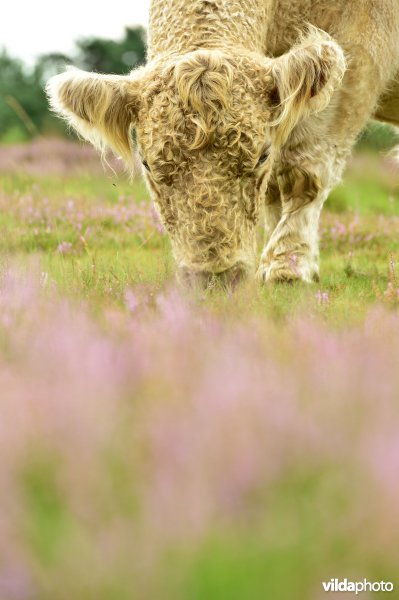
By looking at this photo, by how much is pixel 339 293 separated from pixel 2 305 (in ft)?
6.81

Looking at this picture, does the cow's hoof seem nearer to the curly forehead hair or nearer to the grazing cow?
the grazing cow

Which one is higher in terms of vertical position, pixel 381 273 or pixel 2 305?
pixel 2 305

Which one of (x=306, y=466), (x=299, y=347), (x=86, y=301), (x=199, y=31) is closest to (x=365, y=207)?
(x=199, y=31)

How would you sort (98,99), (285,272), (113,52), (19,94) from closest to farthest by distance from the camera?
(98,99) < (285,272) < (19,94) < (113,52)

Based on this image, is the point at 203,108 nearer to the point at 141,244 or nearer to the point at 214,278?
the point at 214,278

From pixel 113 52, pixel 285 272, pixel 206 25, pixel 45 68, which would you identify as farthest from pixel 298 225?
pixel 45 68

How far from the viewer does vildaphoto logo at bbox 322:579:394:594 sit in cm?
135

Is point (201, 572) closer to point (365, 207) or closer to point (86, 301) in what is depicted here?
point (86, 301)

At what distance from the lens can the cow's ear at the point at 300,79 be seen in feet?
16.1

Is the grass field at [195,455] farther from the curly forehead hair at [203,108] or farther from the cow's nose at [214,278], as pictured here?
the curly forehead hair at [203,108]

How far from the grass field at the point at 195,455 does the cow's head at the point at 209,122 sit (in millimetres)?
1385

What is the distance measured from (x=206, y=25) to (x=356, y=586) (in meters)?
4.46

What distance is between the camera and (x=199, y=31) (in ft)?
17.1

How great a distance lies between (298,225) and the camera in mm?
6188
